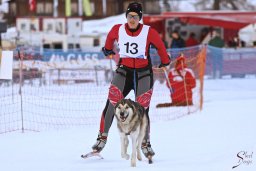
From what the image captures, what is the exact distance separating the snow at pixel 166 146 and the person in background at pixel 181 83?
35.5 inches

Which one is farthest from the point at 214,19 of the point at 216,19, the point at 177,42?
the point at 177,42

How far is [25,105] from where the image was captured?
43.1 feet

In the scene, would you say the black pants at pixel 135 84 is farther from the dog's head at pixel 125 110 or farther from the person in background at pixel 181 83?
the person in background at pixel 181 83

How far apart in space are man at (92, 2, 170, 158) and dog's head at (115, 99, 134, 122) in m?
0.40

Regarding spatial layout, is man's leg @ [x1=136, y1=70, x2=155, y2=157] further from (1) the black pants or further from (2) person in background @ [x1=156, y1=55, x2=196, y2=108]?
(2) person in background @ [x1=156, y1=55, x2=196, y2=108]

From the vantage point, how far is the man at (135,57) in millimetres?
6793

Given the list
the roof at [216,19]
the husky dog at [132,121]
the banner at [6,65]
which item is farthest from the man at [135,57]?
the roof at [216,19]

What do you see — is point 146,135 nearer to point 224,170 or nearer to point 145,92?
point 145,92

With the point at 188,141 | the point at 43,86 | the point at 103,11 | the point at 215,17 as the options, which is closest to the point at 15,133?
the point at 188,141

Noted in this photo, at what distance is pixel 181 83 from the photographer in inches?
525

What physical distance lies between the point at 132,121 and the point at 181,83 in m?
6.91

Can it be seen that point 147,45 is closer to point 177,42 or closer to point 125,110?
point 125,110

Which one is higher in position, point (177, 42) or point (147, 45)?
point (147, 45)

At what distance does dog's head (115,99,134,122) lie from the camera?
644 centimetres
